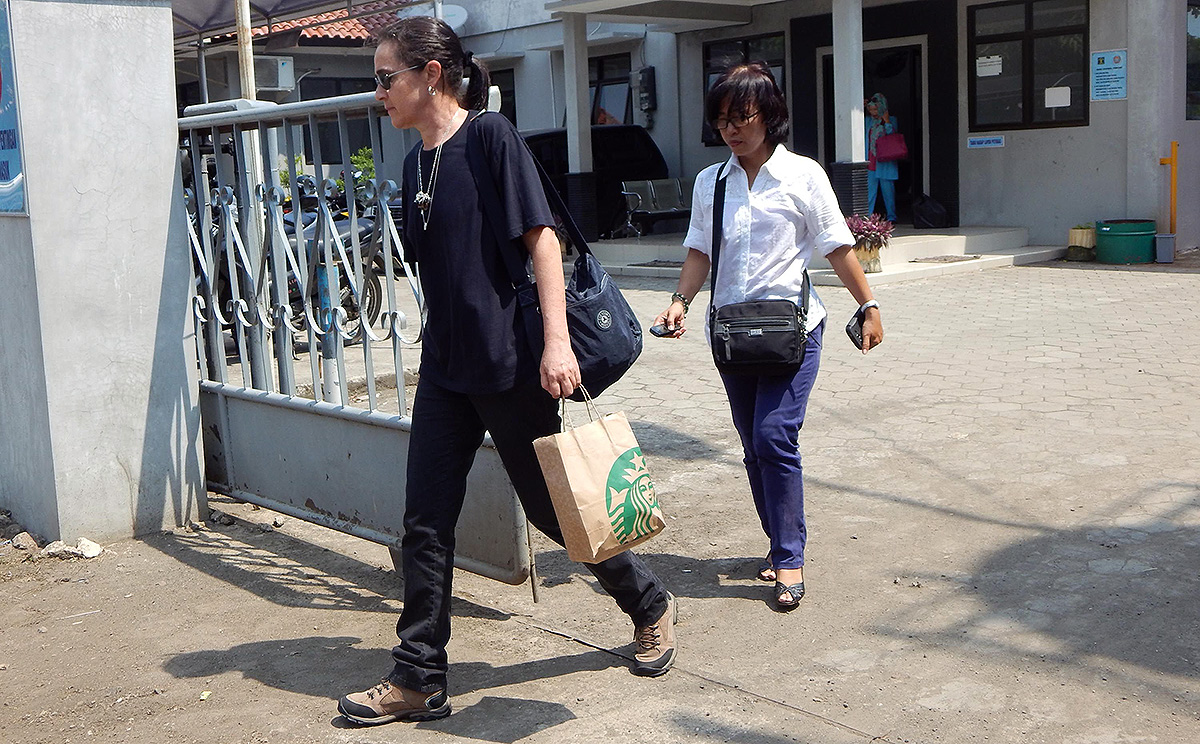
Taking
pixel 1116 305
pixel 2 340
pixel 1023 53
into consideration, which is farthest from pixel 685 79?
pixel 2 340

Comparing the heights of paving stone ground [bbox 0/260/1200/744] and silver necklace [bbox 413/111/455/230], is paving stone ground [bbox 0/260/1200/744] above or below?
below

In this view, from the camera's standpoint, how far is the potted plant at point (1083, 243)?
1388cm

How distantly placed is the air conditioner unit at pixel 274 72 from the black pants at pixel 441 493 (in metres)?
14.7

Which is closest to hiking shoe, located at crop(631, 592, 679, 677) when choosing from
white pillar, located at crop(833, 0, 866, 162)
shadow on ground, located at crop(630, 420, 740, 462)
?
shadow on ground, located at crop(630, 420, 740, 462)

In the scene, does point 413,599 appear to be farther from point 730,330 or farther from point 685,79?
point 685,79

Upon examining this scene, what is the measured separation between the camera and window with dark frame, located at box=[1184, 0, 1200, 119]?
1418 cm

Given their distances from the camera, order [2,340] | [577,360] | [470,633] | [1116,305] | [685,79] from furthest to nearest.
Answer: [685,79] < [1116,305] < [2,340] < [470,633] < [577,360]

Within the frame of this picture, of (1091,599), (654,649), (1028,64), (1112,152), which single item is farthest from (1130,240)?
(654,649)

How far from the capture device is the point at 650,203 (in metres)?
17.0

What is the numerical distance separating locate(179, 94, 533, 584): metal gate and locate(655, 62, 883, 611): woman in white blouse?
826 mm

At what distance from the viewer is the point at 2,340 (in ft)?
16.4

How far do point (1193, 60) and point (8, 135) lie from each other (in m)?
13.5

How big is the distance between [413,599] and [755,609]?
1224 mm

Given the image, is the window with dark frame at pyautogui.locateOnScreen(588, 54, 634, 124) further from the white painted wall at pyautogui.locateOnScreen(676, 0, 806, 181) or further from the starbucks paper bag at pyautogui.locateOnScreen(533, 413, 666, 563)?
the starbucks paper bag at pyautogui.locateOnScreen(533, 413, 666, 563)
